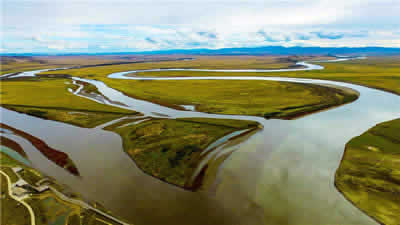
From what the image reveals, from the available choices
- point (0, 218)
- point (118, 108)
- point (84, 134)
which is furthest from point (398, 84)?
point (0, 218)

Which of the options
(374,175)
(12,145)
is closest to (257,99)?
(374,175)

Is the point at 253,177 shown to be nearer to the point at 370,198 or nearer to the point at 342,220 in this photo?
the point at 342,220

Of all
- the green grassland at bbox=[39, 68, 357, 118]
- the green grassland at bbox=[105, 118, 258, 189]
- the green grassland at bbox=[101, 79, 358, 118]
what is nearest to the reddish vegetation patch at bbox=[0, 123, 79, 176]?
the green grassland at bbox=[105, 118, 258, 189]

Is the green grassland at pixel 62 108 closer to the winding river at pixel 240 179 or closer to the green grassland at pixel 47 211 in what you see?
the winding river at pixel 240 179

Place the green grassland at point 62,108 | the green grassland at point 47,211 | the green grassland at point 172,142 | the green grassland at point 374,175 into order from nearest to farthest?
the green grassland at point 47,211, the green grassland at point 374,175, the green grassland at point 172,142, the green grassland at point 62,108

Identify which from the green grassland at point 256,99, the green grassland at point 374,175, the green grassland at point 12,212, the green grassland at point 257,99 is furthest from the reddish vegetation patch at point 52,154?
the green grassland at point 374,175

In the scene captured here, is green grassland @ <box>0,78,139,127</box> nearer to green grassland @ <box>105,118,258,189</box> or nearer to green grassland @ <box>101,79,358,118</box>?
green grassland @ <box>105,118,258,189</box>
